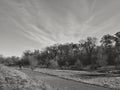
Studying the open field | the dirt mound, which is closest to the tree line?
the open field

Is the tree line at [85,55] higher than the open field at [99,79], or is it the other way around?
the tree line at [85,55]

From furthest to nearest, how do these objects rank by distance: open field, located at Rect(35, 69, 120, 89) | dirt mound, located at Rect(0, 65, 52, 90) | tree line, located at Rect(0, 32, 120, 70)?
tree line, located at Rect(0, 32, 120, 70), open field, located at Rect(35, 69, 120, 89), dirt mound, located at Rect(0, 65, 52, 90)

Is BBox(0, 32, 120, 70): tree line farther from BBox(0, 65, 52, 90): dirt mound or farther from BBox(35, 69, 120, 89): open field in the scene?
BBox(0, 65, 52, 90): dirt mound

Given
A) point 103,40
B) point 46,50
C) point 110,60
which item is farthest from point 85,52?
point 46,50

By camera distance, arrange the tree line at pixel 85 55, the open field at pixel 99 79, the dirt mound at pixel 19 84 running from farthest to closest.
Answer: the tree line at pixel 85 55 < the open field at pixel 99 79 < the dirt mound at pixel 19 84

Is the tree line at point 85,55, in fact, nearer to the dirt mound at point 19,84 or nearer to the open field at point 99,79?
the open field at point 99,79

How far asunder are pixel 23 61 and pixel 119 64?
217 ft

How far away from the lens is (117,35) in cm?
5541

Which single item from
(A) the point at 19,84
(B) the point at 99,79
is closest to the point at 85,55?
(B) the point at 99,79

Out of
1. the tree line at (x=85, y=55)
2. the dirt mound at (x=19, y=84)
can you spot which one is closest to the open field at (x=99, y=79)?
the dirt mound at (x=19, y=84)

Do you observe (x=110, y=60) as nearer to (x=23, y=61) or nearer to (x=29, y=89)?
(x=29, y=89)

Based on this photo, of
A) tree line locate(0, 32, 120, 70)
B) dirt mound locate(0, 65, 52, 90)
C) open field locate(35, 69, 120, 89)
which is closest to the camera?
dirt mound locate(0, 65, 52, 90)

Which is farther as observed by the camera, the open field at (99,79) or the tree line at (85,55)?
the tree line at (85,55)

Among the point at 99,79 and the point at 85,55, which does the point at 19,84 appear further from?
the point at 85,55
